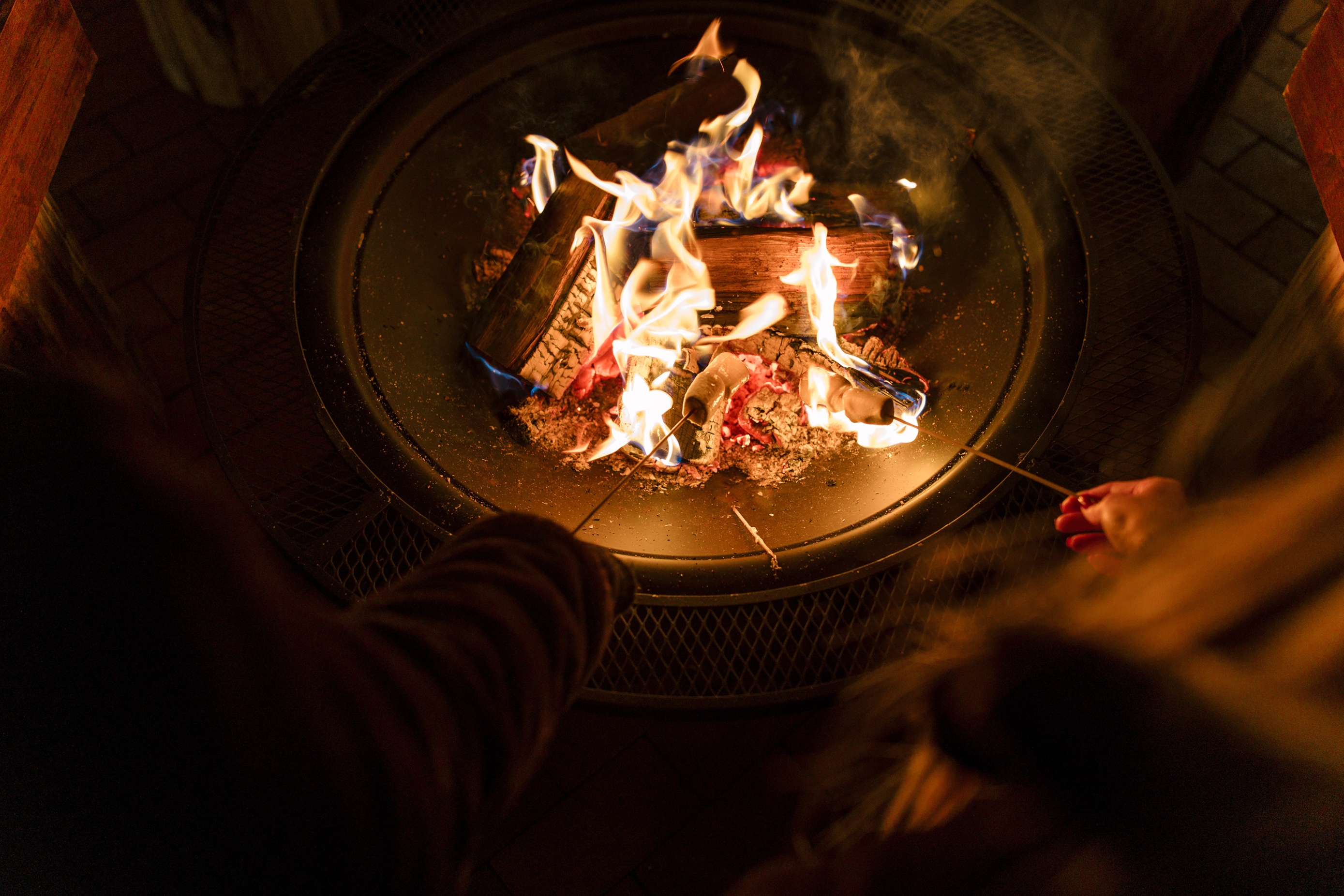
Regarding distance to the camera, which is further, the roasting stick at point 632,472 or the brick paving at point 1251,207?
the brick paving at point 1251,207

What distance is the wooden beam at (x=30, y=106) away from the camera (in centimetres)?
133

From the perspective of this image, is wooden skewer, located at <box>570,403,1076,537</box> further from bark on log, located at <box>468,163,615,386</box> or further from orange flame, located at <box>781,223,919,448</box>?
bark on log, located at <box>468,163,615,386</box>

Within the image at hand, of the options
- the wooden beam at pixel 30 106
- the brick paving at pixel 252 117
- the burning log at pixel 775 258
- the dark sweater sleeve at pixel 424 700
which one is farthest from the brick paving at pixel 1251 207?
the wooden beam at pixel 30 106

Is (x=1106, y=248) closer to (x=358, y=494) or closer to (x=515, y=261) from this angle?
(x=515, y=261)

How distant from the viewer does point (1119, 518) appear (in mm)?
1261

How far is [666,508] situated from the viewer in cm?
164

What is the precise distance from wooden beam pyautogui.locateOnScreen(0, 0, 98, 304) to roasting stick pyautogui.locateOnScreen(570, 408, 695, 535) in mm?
1090

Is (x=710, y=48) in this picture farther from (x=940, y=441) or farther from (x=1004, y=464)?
(x=1004, y=464)

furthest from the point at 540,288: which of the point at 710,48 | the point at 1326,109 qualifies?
the point at 1326,109

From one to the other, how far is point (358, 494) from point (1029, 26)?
1928 millimetres

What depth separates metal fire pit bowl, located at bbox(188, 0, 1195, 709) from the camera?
140cm

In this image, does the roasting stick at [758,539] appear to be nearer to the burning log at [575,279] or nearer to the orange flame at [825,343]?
the orange flame at [825,343]

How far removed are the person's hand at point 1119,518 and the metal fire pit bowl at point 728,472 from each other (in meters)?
0.10

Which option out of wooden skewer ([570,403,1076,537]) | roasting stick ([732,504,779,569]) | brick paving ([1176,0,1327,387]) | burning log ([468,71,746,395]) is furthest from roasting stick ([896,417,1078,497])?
brick paving ([1176,0,1327,387])
